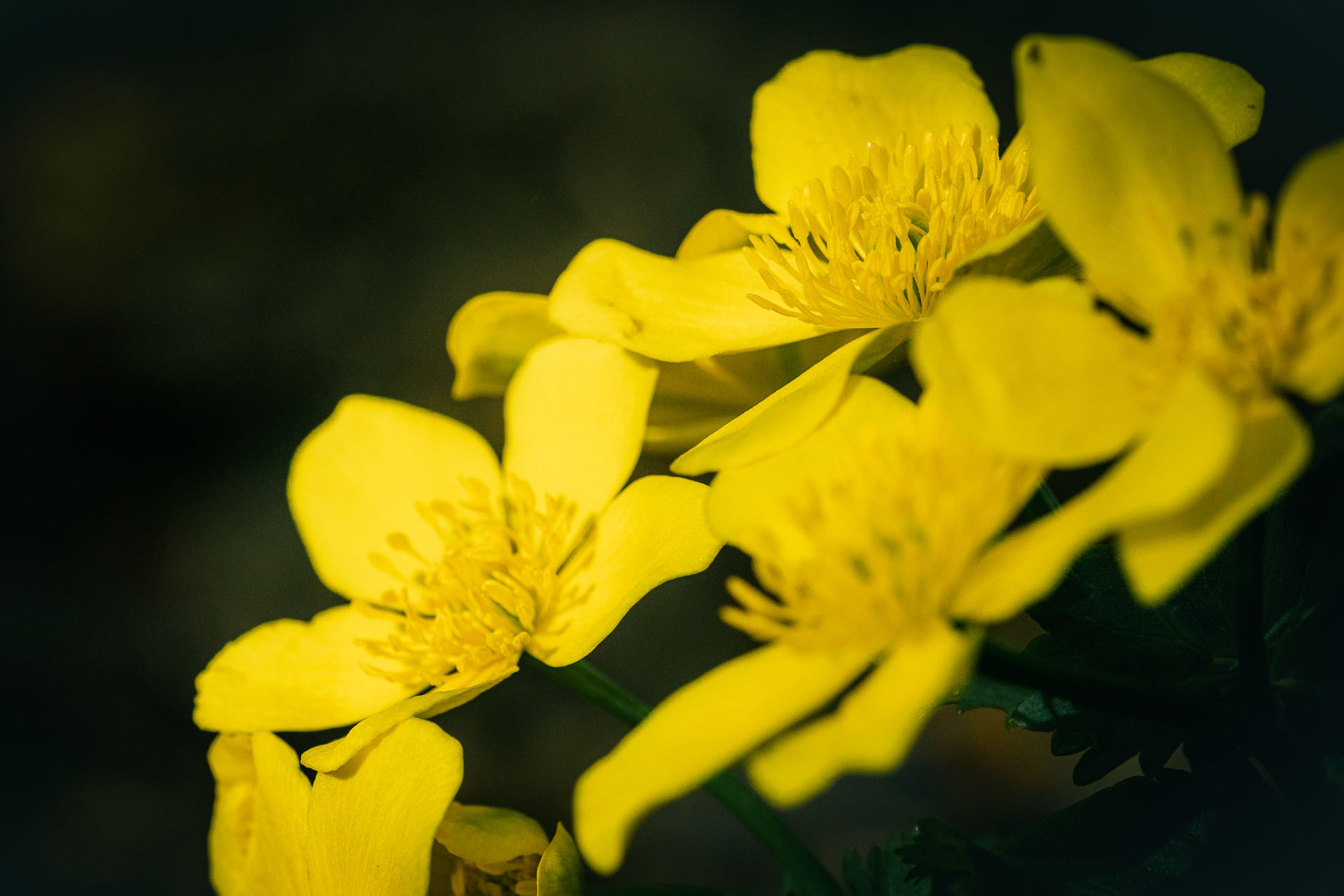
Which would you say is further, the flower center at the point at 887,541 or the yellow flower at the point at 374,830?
the yellow flower at the point at 374,830

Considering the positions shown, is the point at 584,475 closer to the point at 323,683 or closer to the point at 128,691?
the point at 323,683

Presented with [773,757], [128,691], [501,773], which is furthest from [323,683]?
[128,691]

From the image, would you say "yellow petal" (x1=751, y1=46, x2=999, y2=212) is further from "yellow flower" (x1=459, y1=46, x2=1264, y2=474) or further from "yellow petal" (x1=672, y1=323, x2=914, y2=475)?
"yellow petal" (x1=672, y1=323, x2=914, y2=475)

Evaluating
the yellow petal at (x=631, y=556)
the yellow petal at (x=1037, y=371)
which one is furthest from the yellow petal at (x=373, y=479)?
the yellow petal at (x=1037, y=371)

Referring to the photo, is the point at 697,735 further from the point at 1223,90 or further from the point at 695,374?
the point at 1223,90

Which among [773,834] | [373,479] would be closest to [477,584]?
[373,479]

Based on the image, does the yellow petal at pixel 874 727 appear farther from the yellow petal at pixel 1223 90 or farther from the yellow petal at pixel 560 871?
the yellow petal at pixel 1223 90
